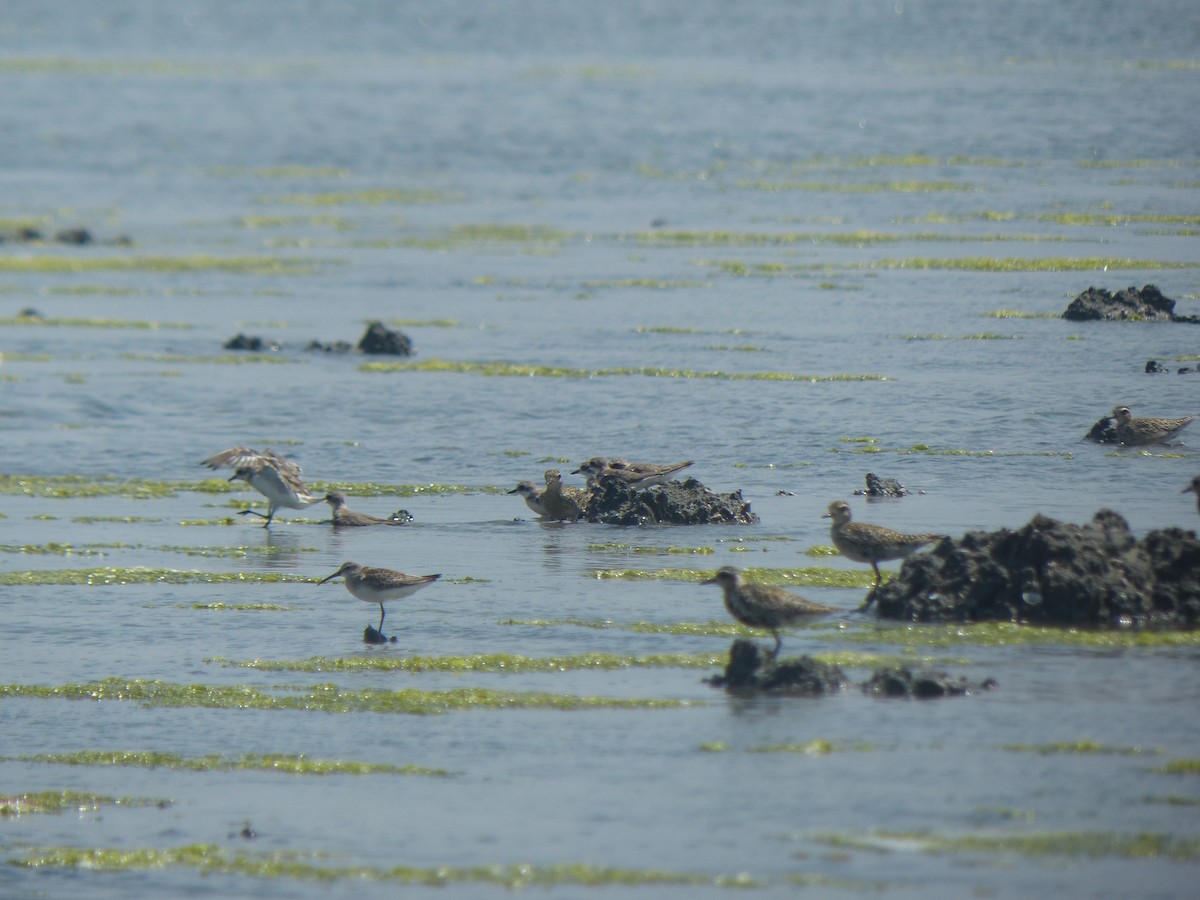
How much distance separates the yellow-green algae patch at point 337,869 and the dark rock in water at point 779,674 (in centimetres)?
272

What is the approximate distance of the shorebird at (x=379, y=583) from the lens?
1430cm

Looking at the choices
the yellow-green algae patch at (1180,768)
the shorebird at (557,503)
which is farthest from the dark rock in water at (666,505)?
the yellow-green algae patch at (1180,768)

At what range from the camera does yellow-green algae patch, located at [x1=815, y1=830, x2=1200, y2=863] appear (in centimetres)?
918

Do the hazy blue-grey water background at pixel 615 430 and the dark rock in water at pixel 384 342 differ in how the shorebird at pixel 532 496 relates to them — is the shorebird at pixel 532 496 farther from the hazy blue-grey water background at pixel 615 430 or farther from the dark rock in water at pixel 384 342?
the dark rock in water at pixel 384 342

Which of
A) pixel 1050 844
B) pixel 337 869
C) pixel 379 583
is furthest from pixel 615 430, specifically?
pixel 1050 844

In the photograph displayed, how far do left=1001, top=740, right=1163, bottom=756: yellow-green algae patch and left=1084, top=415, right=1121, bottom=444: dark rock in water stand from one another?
31.5 ft

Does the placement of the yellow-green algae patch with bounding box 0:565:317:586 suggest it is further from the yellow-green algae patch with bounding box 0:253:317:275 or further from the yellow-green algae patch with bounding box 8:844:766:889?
the yellow-green algae patch with bounding box 0:253:317:275

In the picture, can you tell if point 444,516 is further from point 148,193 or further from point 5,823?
point 148,193

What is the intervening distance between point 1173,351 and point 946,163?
22.9 metres

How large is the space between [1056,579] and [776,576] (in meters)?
2.75

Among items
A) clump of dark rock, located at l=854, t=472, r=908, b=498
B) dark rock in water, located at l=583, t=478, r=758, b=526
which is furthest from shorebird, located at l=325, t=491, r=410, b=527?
clump of dark rock, located at l=854, t=472, r=908, b=498

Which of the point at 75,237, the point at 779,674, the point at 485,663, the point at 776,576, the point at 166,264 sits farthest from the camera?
the point at 75,237

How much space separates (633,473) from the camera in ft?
62.3

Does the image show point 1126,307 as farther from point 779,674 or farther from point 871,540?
point 779,674
